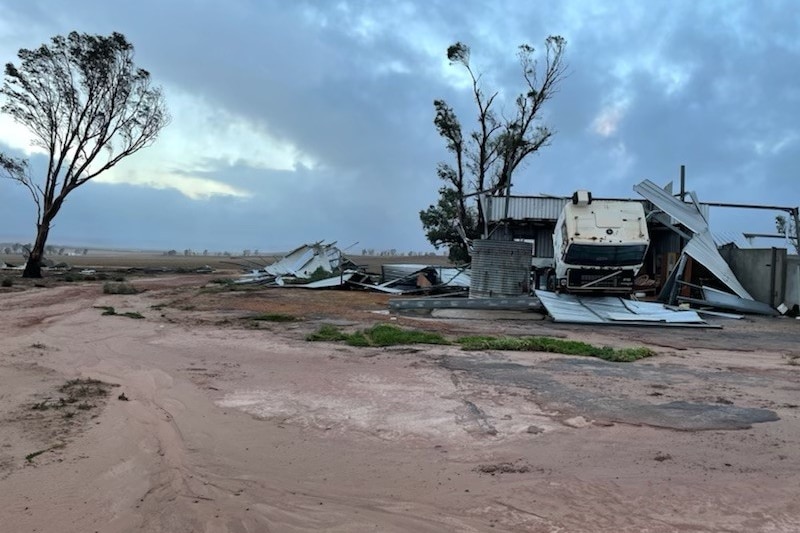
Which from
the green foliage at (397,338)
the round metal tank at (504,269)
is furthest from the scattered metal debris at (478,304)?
the green foliage at (397,338)

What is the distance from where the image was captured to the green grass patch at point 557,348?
33.1 feet

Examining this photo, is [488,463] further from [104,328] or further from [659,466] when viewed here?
[104,328]

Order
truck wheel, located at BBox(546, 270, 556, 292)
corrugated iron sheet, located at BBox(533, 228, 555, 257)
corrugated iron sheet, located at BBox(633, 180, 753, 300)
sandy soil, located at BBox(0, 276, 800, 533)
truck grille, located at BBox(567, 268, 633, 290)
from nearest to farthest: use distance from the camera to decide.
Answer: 1. sandy soil, located at BBox(0, 276, 800, 533)
2. truck grille, located at BBox(567, 268, 633, 290)
3. truck wheel, located at BBox(546, 270, 556, 292)
4. corrugated iron sheet, located at BBox(633, 180, 753, 300)
5. corrugated iron sheet, located at BBox(533, 228, 555, 257)

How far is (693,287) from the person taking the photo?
21.6 meters

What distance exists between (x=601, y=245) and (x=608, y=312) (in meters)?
2.03

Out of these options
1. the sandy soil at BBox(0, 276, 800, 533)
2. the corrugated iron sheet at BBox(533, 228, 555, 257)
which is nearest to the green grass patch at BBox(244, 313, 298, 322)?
the sandy soil at BBox(0, 276, 800, 533)

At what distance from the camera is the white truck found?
56.6 feet

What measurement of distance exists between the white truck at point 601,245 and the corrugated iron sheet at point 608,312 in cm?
40

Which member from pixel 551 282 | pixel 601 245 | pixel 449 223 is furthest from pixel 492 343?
pixel 449 223

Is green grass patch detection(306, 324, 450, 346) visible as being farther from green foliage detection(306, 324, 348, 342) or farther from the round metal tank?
the round metal tank

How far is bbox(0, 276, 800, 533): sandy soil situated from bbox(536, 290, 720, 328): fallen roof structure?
5.37 m

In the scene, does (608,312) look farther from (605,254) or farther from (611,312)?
(605,254)

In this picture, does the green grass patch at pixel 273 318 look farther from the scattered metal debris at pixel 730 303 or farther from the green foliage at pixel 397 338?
the scattered metal debris at pixel 730 303

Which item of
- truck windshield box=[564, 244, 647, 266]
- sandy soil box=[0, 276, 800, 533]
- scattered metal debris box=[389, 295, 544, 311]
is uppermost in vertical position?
truck windshield box=[564, 244, 647, 266]
